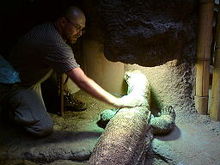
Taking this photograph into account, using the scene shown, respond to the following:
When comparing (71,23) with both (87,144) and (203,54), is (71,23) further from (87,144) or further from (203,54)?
(203,54)

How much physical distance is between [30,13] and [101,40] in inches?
60.1

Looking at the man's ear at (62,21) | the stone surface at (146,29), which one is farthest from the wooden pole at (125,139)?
the man's ear at (62,21)

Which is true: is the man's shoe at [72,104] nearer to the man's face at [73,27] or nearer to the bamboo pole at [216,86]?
the man's face at [73,27]

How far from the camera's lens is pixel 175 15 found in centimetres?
394

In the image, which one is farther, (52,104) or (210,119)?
(52,104)

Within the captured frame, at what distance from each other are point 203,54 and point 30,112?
2422 millimetres

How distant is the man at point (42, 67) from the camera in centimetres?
337

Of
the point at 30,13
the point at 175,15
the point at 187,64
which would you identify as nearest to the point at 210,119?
the point at 187,64

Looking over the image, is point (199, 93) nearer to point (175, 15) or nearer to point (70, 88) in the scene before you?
point (175, 15)

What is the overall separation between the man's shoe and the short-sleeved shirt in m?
0.80

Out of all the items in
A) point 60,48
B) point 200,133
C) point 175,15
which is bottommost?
point 200,133

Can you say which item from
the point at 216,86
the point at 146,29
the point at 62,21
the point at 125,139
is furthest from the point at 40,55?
the point at 216,86

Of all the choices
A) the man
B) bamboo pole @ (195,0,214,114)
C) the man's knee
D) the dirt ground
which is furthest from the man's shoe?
bamboo pole @ (195,0,214,114)

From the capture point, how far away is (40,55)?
11.7ft
